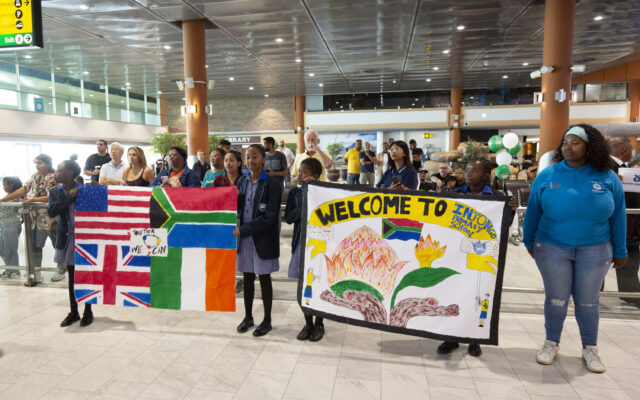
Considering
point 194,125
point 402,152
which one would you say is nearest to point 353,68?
point 194,125

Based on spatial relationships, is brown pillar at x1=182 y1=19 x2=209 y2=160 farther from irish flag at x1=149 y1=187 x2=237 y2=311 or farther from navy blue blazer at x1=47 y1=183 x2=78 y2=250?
irish flag at x1=149 y1=187 x2=237 y2=311

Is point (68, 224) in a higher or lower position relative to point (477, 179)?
lower

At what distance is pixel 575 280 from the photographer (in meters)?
2.95

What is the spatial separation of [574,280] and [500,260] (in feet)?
1.95

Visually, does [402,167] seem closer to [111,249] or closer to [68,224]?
[111,249]

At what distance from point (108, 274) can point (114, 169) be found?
7.64ft

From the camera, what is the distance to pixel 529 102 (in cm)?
2198

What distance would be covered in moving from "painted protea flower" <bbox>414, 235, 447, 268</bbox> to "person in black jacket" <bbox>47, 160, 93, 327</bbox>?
3.18 metres

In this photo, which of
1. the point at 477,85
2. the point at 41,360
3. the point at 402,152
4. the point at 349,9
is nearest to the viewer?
the point at 41,360

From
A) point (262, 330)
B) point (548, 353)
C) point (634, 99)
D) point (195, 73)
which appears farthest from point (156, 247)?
point (634, 99)

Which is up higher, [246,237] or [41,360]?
[246,237]

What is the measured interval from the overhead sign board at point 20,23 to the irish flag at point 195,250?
6.66 feet

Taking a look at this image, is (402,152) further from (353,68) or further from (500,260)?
(353,68)

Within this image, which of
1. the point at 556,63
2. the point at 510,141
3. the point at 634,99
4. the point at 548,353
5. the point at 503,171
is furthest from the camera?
the point at 634,99
